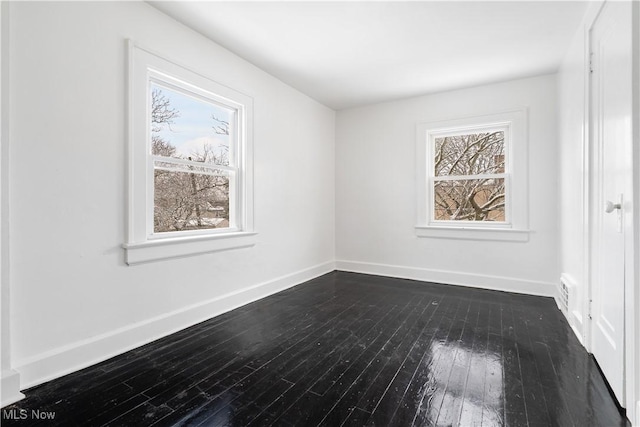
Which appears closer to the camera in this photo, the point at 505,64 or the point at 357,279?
the point at 505,64

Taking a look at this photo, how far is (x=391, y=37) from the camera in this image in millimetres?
2854

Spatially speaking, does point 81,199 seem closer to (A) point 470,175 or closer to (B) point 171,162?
(B) point 171,162

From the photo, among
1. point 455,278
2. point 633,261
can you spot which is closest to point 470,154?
point 455,278

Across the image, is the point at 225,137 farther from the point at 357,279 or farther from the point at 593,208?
the point at 593,208

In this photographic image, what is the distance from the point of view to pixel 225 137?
10.8ft

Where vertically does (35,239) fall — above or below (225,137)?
below

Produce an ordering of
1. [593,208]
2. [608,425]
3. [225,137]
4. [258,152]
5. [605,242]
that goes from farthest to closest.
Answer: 1. [258,152]
2. [225,137]
3. [593,208]
4. [605,242]
5. [608,425]

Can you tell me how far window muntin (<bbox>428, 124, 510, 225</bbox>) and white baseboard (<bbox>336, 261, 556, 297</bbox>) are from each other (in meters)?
0.70

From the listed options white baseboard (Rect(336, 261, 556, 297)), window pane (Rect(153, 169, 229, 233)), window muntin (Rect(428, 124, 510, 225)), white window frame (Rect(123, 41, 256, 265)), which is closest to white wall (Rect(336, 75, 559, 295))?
white baseboard (Rect(336, 261, 556, 297))

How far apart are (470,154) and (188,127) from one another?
3.43m

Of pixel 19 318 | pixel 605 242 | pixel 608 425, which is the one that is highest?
pixel 605 242

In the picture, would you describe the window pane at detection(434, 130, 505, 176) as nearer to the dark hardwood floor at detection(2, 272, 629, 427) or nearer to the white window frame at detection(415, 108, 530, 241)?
the white window frame at detection(415, 108, 530, 241)

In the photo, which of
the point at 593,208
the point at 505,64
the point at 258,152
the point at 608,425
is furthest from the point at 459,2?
the point at 608,425

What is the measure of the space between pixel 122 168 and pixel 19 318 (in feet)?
3.54
